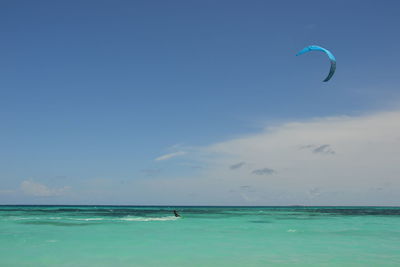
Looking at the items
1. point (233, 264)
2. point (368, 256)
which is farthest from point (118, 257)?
point (368, 256)

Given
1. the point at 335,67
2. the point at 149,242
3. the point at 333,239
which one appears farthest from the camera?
the point at 333,239

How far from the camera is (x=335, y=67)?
16.5 metres

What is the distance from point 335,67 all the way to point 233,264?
8.38m

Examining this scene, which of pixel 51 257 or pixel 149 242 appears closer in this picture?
pixel 51 257

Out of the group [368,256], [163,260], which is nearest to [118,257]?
[163,260]

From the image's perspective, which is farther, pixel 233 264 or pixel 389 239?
pixel 389 239

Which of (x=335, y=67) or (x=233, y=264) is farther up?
(x=335, y=67)

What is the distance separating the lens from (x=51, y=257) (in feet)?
47.2

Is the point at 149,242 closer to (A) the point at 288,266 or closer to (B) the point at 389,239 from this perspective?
(A) the point at 288,266

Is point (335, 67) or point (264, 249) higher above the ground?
point (335, 67)

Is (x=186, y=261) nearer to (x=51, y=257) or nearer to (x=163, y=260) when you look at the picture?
(x=163, y=260)

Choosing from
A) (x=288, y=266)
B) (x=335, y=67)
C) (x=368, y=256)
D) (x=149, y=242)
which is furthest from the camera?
(x=149, y=242)

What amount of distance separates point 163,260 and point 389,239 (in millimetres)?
12342

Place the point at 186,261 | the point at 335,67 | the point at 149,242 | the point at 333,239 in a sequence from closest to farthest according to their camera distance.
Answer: the point at 186,261, the point at 335,67, the point at 149,242, the point at 333,239
